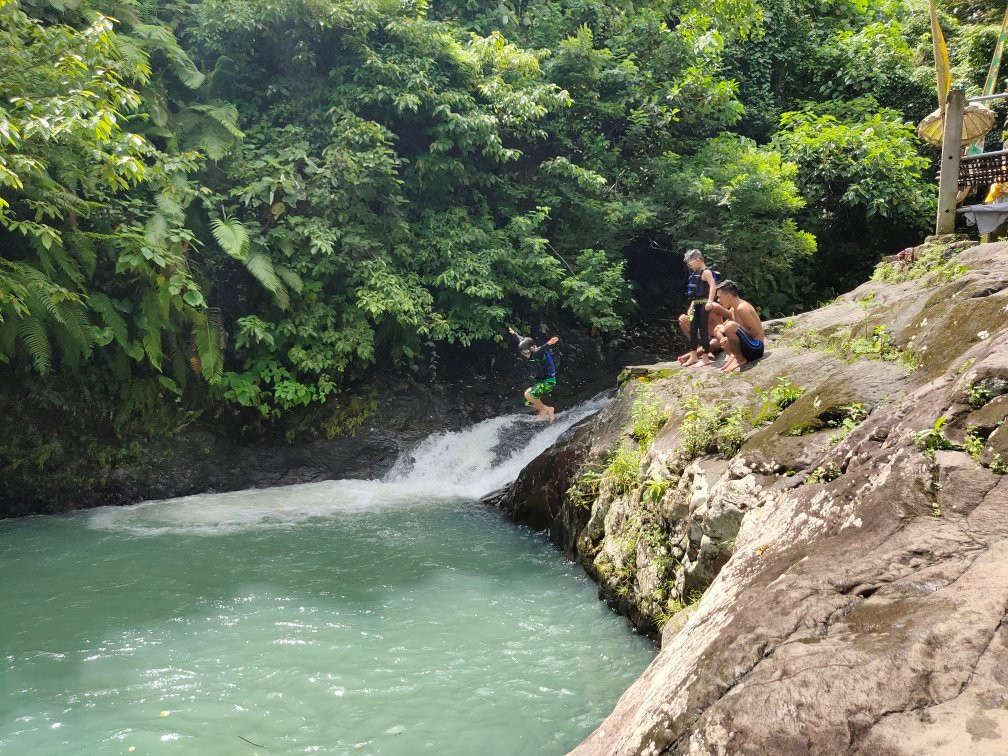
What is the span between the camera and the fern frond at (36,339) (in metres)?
8.43

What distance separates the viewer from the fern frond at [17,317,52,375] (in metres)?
8.43

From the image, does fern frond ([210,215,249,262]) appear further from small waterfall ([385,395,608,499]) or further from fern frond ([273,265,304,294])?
small waterfall ([385,395,608,499])

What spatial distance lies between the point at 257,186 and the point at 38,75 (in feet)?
10.9

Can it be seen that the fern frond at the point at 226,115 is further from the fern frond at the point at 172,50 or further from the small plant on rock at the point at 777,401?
the small plant on rock at the point at 777,401

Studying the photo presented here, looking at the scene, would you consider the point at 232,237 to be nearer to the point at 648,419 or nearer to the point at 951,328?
the point at 648,419

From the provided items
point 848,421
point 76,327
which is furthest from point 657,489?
point 76,327

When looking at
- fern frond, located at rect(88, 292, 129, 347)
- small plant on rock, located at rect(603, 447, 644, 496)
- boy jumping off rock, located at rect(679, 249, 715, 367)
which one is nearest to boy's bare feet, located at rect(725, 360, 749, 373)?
boy jumping off rock, located at rect(679, 249, 715, 367)

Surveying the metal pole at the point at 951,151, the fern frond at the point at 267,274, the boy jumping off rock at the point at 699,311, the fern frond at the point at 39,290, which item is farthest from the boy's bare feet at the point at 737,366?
the fern frond at the point at 39,290

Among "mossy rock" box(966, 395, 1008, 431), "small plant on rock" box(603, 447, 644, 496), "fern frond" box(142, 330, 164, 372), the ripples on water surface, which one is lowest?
the ripples on water surface

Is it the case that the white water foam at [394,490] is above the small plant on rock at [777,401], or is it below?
below

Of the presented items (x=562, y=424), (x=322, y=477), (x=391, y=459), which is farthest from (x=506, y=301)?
(x=322, y=477)

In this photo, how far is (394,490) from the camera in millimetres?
10508

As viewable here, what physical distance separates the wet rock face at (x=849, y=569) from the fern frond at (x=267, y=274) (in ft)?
22.1

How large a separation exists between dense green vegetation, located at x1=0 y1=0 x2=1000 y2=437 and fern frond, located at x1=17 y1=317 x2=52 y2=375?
0.21 feet
